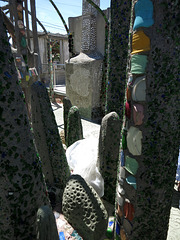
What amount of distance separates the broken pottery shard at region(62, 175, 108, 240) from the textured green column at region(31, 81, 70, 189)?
0.35 metres

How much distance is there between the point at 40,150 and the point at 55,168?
0.86 ft

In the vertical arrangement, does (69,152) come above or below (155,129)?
below

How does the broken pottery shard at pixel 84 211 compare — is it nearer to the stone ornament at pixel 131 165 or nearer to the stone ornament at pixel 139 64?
the stone ornament at pixel 131 165

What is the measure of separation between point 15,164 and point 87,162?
5.22ft

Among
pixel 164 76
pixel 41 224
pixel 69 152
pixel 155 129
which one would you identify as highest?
pixel 164 76

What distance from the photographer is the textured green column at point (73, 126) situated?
9.43 ft

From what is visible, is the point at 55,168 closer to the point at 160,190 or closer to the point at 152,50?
the point at 160,190

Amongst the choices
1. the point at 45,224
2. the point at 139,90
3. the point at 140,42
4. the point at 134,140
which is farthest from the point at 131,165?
the point at 140,42

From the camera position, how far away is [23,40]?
11.0 feet

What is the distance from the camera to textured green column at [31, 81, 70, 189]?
5.90 ft

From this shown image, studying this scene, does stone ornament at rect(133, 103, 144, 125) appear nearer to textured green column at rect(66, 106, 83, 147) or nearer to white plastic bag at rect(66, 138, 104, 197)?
white plastic bag at rect(66, 138, 104, 197)

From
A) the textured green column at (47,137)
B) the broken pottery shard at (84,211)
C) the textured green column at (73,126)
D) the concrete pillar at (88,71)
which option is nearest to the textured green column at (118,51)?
the textured green column at (47,137)

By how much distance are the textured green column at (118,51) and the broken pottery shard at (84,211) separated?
3.33 feet

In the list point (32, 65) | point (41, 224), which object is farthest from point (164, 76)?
point (32, 65)
